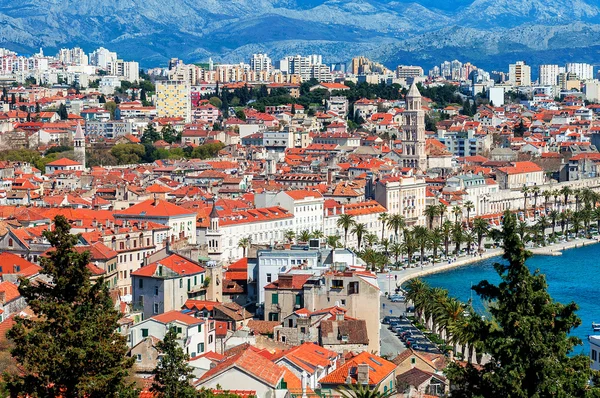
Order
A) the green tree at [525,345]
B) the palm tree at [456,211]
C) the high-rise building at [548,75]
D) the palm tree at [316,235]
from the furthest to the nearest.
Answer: the high-rise building at [548,75] < the palm tree at [456,211] < the palm tree at [316,235] < the green tree at [525,345]

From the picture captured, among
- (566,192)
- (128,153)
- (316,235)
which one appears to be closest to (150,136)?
(128,153)

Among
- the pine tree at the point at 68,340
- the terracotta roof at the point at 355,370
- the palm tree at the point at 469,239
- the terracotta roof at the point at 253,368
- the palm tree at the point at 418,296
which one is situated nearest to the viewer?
the pine tree at the point at 68,340

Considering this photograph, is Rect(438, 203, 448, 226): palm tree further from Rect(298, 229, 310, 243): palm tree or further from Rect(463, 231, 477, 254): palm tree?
Rect(298, 229, 310, 243): palm tree

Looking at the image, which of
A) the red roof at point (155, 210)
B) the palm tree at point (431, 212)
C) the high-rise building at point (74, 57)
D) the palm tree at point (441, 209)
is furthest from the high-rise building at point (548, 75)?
the red roof at point (155, 210)

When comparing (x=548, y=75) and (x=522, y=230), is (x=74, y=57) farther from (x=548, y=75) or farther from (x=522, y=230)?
(x=522, y=230)

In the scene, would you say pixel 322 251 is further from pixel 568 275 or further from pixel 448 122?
pixel 448 122

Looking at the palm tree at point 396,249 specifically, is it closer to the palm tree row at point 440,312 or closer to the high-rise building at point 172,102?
the palm tree row at point 440,312
